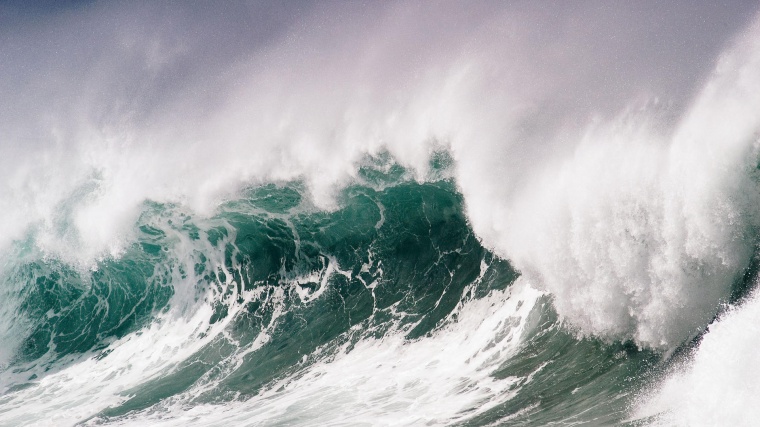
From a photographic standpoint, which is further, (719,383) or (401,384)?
(401,384)

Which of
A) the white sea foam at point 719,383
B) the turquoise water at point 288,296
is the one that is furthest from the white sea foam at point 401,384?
the white sea foam at point 719,383

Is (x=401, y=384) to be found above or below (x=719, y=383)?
above

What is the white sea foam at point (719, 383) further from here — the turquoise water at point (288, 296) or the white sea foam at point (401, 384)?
the white sea foam at point (401, 384)

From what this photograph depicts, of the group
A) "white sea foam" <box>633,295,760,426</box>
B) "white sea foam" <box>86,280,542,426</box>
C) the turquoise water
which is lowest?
"white sea foam" <box>633,295,760,426</box>

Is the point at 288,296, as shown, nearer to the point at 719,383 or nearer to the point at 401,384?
the point at 401,384

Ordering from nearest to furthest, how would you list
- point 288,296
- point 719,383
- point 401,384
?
point 719,383 < point 401,384 < point 288,296

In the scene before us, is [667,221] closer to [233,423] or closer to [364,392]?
[364,392]

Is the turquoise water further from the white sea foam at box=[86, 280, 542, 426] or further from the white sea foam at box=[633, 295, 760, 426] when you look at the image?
the white sea foam at box=[633, 295, 760, 426]

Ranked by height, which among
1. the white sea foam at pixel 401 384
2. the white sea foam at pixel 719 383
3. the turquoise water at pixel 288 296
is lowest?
the white sea foam at pixel 719 383

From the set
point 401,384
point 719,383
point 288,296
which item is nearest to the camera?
point 719,383

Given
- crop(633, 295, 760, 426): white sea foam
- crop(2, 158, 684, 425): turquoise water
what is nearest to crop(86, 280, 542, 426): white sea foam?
crop(2, 158, 684, 425): turquoise water

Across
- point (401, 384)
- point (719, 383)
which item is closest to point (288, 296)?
point (401, 384)
